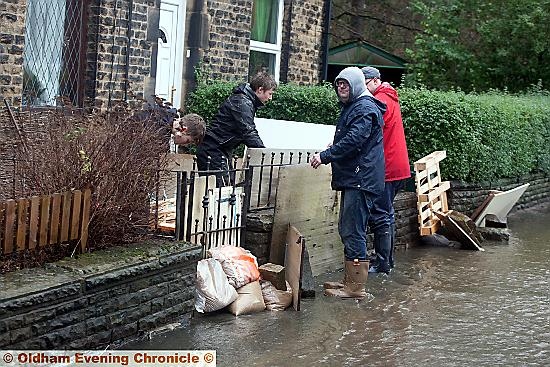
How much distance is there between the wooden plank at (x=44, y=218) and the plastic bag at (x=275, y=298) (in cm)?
239

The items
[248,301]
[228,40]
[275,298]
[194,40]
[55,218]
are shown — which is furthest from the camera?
[228,40]

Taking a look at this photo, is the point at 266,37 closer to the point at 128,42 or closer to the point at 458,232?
the point at 128,42

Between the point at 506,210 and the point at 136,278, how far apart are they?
842cm

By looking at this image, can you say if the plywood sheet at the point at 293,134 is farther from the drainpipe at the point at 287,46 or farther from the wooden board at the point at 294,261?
the drainpipe at the point at 287,46

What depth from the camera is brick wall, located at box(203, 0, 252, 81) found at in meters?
15.5

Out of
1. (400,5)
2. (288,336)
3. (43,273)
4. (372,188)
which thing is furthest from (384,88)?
(400,5)

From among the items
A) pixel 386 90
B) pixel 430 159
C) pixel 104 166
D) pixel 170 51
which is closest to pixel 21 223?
pixel 104 166

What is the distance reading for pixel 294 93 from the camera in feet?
48.1

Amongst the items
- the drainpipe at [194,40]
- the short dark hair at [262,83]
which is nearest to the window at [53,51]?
the drainpipe at [194,40]

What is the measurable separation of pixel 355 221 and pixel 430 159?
3560 mm

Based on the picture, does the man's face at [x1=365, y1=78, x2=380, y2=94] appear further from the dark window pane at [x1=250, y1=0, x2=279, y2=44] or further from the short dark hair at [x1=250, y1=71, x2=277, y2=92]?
the dark window pane at [x1=250, y1=0, x2=279, y2=44]

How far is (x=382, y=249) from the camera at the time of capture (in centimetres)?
1004

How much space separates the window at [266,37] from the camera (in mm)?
17141

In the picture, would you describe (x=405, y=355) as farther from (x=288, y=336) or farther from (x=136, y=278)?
(x=136, y=278)
